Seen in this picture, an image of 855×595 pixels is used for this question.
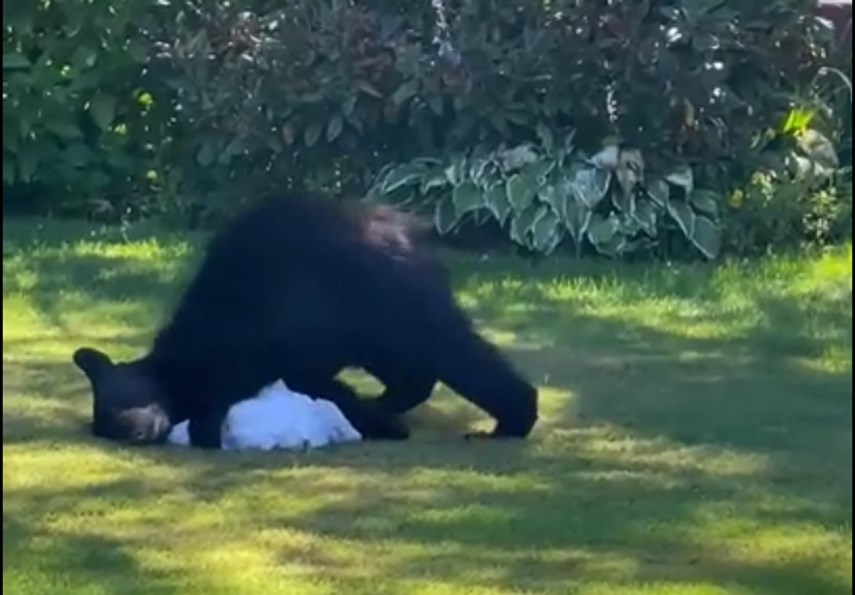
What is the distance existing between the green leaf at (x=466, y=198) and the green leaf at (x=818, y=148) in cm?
166

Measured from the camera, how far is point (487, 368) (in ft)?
21.4

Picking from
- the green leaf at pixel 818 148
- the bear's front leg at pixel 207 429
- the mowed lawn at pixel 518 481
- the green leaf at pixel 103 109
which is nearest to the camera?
the mowed lawn at pixel 518 481

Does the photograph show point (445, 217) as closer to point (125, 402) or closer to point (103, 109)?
point (103, 109)

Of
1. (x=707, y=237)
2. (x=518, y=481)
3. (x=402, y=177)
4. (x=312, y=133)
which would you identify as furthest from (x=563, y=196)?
(x=518, y=481)

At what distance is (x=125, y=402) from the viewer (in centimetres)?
654

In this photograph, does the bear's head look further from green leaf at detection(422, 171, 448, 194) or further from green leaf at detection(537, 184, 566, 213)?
green leaf at detection(422, 171, 448, 194)

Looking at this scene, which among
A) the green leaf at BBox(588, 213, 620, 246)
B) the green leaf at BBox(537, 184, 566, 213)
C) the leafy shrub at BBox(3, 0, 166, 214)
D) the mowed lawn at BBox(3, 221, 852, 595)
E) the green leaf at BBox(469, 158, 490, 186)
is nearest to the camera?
the mowed lawn at BBox(3, 221, 852, 595)

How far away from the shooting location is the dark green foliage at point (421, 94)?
10.7 metres

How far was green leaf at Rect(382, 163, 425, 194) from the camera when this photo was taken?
10.8 m

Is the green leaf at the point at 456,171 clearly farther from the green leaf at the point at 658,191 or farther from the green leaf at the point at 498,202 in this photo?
the green leaf at the point at 658,191

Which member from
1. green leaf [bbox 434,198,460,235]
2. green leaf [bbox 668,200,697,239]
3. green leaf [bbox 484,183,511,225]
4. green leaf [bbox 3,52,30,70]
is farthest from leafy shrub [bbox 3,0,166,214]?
green leaf [bbox 668,200,697,239]

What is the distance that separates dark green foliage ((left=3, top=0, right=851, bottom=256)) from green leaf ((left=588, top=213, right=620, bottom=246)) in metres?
0.02

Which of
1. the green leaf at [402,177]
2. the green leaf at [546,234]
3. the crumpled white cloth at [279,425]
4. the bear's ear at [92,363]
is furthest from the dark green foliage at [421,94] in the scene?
the bear's ear at [92,363]

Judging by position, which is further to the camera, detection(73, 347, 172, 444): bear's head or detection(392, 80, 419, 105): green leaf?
detection(392, 80, 419, 105): green leaf
